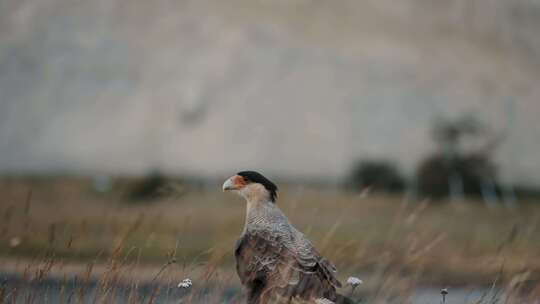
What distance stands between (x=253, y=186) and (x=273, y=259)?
1.34 feet

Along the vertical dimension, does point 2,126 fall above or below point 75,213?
above

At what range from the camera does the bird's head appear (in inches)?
119

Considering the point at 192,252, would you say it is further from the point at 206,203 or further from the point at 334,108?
the point at 334,108

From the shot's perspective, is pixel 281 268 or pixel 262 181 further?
pixel 262 181

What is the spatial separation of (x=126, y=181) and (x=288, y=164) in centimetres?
189

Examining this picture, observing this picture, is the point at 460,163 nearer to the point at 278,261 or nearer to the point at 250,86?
the point at 250,86

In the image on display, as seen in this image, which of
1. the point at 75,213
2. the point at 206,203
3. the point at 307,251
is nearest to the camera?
the point at 307,251

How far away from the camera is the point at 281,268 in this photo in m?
2.71

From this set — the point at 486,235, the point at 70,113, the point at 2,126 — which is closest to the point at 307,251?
the point at 2,126

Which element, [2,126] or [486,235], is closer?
[2,126]

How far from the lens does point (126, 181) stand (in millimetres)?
7684

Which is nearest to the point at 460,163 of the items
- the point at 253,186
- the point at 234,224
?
the point at 234,224

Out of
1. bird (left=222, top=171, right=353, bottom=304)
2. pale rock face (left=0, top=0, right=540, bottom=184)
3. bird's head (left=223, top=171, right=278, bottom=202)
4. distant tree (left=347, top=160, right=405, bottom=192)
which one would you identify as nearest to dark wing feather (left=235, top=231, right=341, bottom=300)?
bird (left=222, top=171, right=353, bottom=304)

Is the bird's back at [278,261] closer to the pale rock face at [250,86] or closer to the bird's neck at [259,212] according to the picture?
the bird's neck at [259,212]
